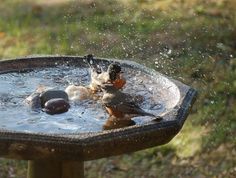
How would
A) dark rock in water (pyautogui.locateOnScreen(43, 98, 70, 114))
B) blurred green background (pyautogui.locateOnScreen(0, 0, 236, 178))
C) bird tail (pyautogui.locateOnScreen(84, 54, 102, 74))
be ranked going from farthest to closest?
blurred green background (pyautogui.locateOnScreen(0, 0, 236, 178))
bird tail (pyautogui.locateOnScreen(84, 54, 102, 74))
dark rock in water (pyautogui.locateOnScreen(43, 98, 70, 114))

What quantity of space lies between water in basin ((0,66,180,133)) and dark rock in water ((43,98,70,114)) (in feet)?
0.10

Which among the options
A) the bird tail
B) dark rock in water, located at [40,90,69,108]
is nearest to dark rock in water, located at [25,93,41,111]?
dark rock in water, located at [40,90,69,108]

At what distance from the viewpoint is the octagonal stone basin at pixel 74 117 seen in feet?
10.5

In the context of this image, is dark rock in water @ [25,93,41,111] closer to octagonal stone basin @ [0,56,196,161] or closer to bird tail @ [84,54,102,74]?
octagonal stone basin @ [0,56,196,161]

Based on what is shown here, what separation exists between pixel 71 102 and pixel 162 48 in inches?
174

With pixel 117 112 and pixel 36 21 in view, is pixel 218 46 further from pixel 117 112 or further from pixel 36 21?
pixel 117 112

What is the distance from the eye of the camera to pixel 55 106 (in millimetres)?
3900

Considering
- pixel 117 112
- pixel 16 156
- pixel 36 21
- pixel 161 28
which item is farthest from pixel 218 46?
pixel 16 156

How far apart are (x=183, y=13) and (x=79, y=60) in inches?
186

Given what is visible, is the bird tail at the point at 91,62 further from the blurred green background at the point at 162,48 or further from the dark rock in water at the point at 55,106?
the blurred green background at the point at 162,48

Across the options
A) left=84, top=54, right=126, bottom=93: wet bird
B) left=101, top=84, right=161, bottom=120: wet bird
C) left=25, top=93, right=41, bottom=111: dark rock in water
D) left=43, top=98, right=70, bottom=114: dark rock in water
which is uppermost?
left=101, top=84, right=161, bottom=120: wet bird

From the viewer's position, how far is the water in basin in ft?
12.0

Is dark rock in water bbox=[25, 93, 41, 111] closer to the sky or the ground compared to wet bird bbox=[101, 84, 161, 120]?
closer to the ground

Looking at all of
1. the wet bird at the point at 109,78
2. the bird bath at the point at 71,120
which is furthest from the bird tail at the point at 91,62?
the wet bird at the point at 109,78
